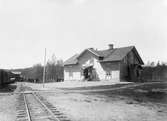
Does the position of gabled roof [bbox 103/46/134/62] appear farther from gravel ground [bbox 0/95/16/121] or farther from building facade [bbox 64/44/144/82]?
gravel ground [bbox 0/95/16/121]

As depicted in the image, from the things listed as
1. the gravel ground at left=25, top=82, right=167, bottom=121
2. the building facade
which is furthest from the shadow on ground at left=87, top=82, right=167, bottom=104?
the building facade

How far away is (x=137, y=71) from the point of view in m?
37.5

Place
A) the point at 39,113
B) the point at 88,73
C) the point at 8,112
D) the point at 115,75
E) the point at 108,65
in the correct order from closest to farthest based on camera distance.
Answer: the point at 39,113 < the point at 8,112 < the point at 115,75 < the point at 108,65 < the point at 88,73

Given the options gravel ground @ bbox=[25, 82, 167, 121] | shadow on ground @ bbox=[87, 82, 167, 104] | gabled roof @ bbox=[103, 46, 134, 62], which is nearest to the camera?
gravel ground @ bbox=[25, 82, 167, 121]

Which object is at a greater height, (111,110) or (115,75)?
(115,75)

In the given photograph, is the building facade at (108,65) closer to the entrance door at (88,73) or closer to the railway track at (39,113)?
the entrance door at (88,73)

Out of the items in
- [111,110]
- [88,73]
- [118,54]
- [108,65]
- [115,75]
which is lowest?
[111,110]

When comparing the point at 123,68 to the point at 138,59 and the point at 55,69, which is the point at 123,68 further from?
the point at 55,69

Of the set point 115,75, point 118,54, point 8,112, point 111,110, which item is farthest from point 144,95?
point 118,54

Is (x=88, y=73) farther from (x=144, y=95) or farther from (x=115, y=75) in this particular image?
(x=144, y=95)

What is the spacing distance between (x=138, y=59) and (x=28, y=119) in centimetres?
3321

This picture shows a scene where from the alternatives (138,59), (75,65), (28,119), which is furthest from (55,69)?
(28,119)

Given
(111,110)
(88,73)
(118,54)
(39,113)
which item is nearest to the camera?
(39,113)

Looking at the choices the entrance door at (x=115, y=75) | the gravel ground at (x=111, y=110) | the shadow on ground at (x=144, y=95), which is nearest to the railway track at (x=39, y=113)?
the gravel ground at (x=111, y=110)
